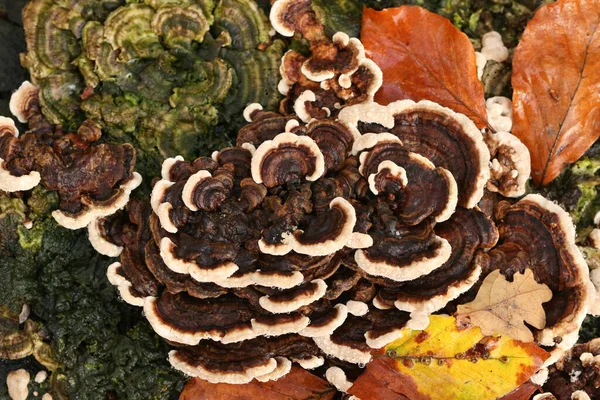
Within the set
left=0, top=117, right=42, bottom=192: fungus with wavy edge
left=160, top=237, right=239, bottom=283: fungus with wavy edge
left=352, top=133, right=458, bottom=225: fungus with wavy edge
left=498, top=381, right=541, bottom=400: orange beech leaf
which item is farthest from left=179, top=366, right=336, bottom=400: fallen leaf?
left=0, top=117, right=42, bottom=192: fungus with wavy edge

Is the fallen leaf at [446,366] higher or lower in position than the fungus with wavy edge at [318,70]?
lower

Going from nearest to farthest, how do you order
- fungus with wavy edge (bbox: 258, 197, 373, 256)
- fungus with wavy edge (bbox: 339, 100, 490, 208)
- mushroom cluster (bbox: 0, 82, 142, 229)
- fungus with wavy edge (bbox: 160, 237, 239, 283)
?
fungus with wavy edge (bbox: 258, 197, 373, 256) < fungus with wavy edge (bbox: 160, 237, 239, 283) < fungus with wavy edge (bbox: 339, 100, 490, 208) < mushroom cluster (bbox: 0, 82, 142, 229)

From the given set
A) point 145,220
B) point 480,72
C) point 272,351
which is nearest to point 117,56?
point 145,220

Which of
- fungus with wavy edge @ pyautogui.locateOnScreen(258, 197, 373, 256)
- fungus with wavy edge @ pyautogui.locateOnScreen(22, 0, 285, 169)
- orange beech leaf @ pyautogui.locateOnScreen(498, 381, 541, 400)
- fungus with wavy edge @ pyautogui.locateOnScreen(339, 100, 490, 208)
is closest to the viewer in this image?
fungus with wavy edge @ pyautogui.locateOnScreen(258, 197, 373, 256)

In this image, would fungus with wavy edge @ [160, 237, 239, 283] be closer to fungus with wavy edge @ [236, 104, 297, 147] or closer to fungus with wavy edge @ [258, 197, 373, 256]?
fungus with wavy edge @ [258, 197, 373, 256]

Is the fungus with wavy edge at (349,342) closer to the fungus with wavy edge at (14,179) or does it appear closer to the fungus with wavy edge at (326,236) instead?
the fungus with wavy edge at (326,236)

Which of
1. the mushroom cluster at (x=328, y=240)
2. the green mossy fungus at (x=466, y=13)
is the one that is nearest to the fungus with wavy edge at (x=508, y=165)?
the mushroom cluster at (x=328, y=240)

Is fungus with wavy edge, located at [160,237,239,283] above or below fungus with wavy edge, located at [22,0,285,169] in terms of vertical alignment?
below

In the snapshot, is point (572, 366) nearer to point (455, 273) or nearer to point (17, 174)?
point (455, 273)
